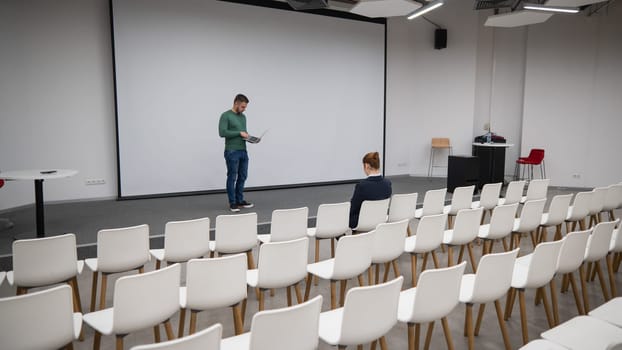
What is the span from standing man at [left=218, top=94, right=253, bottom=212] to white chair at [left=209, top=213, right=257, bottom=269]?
9.53 ft

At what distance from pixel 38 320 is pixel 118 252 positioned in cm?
145

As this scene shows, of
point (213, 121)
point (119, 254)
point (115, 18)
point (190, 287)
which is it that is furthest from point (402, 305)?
point (115, 18)

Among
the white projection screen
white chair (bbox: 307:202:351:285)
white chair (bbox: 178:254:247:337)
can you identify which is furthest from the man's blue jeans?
white chair (bbox: 178:254:247:337)

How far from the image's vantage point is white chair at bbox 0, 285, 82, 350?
2180 millimetres

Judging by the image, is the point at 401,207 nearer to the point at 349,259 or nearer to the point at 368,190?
the point at 368,190

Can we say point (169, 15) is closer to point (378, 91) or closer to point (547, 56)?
point (378, 91)

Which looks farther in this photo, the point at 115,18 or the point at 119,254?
the point at 115,18

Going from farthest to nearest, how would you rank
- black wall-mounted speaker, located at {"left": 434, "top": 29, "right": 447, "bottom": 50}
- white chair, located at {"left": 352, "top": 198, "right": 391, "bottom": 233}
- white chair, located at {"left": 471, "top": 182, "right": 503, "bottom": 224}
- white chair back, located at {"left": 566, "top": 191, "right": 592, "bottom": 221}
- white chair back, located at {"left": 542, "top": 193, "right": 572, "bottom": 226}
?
black wall-mounted speaker, located at {"left": 434, "top": 29, "right": 447, "bottom": 50}, white chair, located at {"left": 471, "top": 182, "right": 503, "bottom": 224}, white chair back, located at {"left": 566, "top": 191, "right": 592, "bottom": 221}, white chair back, located at {"left": 542, "top": 193, "right": 572, "bottom": 226}, white chair, located at {"left": 352, "top": 198, "right": 391, "bottom": 233}

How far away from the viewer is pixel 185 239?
13.1ft

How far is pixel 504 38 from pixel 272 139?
6.51m

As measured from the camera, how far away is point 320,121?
9.98 metres

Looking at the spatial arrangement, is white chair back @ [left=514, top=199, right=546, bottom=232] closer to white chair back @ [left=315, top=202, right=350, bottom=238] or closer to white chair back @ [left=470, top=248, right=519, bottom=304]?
white chair back @ [left=315, top=202, right=350, bottom=238]

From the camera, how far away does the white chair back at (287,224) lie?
446 centimetres

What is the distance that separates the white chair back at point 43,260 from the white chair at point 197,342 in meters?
1.98
